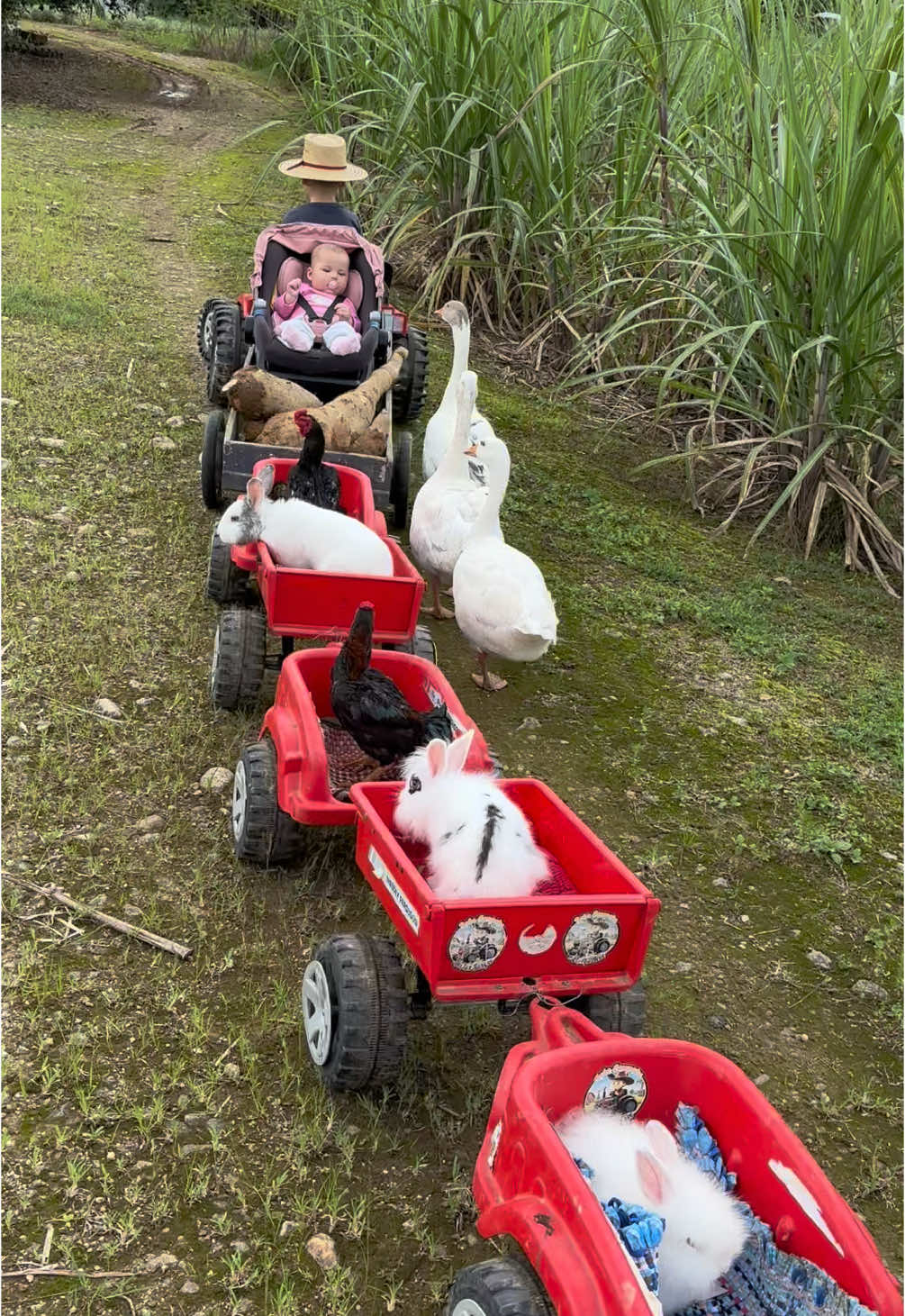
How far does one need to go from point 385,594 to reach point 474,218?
200 inches

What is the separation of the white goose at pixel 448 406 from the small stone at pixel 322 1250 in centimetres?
383

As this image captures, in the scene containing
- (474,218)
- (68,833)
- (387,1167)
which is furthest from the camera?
(474,218)

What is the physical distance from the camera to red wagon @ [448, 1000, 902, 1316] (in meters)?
1.92

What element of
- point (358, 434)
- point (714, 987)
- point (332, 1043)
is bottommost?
point (714, 987)

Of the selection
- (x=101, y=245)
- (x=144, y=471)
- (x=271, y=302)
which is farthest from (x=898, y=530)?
(x=101, y=245)

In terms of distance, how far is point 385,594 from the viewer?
389 centimetres

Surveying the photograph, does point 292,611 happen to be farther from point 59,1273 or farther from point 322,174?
point 322,174

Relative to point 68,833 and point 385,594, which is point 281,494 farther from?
point 68,833

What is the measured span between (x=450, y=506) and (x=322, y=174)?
282 centimetres

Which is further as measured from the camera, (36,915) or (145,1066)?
(36,915)

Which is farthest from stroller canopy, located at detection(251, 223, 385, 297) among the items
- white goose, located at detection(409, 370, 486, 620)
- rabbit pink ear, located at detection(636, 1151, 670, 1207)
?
rabbit pink ear, located at detection(636, 1151, 670, 1207)

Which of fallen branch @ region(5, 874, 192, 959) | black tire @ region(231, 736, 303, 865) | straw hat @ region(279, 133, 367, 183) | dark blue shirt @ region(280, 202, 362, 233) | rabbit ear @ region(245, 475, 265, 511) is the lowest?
fallen branch @ region(5, 874, 192, 959)

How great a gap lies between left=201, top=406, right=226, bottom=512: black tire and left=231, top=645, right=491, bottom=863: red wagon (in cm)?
206

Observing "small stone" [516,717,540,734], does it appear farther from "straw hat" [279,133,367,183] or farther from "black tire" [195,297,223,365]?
"straw hat" [279,133,367,183]
